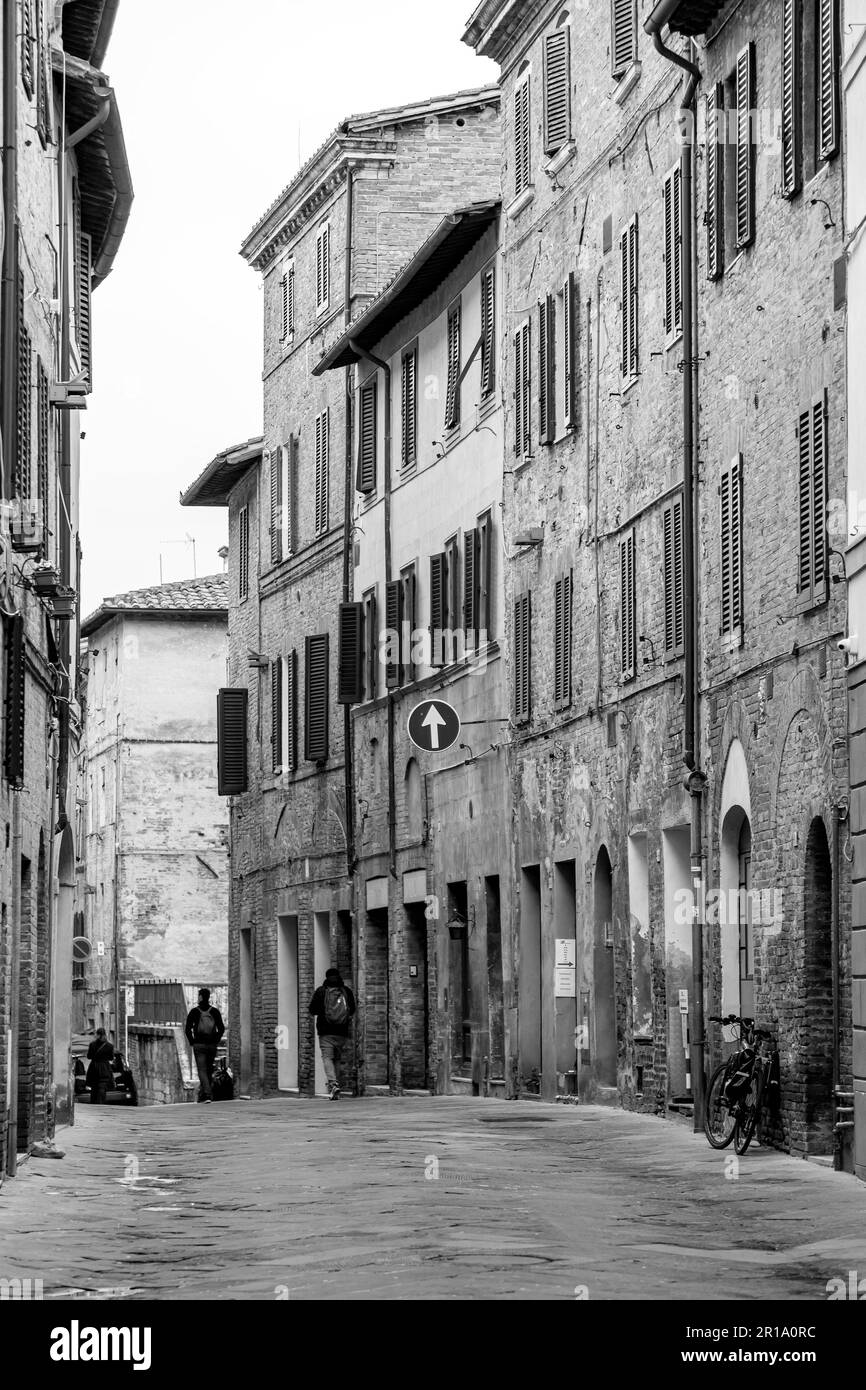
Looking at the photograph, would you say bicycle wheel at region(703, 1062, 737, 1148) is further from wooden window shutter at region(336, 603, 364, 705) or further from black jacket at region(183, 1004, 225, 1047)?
wooden window shutter at region(336, 603, 364, 705)

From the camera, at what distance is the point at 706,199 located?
21.2 meters

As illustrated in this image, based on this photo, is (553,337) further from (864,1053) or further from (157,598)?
(157,598)

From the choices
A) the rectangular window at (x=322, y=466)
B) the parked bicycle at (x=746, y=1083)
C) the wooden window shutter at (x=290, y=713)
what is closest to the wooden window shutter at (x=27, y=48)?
the parked bicycle at (x=746, y=1083)

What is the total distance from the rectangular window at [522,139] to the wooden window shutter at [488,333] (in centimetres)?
128

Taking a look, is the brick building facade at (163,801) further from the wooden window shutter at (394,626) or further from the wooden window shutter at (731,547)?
the wooden window shutter at (731,547)

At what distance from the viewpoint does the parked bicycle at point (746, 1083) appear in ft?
59.6

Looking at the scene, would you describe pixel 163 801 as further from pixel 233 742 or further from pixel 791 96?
pixel 791 96

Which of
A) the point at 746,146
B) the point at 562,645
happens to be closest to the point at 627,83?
the point at 746,146

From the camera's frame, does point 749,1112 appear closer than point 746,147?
Yes

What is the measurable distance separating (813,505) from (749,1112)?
433cm

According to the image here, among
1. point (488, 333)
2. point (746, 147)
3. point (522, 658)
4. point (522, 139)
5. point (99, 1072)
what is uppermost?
point (522, 139)

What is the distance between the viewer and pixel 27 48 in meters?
18.6

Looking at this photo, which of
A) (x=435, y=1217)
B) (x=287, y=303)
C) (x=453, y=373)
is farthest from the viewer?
(x=287, y=303)

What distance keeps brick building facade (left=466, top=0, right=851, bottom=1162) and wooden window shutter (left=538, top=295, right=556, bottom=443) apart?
5cm
